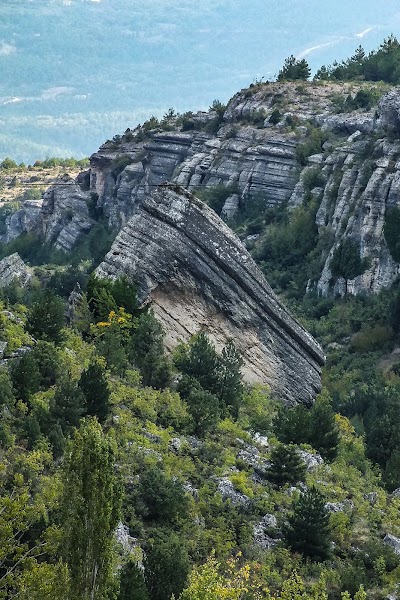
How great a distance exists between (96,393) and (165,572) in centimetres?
696

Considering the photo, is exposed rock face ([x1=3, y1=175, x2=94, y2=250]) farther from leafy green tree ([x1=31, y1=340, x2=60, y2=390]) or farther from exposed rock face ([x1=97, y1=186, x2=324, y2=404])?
leafy green tree ([x1=31, y1=340, x2=60, y2=390])

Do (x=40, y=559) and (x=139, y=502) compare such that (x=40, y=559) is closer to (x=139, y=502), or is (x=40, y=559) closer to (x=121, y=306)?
(x=139, y=502)

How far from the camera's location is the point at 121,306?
38.7 meters

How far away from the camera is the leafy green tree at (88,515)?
1995cm

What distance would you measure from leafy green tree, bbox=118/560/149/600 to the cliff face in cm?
3645

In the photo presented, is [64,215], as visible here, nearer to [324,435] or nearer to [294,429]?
[324,435]

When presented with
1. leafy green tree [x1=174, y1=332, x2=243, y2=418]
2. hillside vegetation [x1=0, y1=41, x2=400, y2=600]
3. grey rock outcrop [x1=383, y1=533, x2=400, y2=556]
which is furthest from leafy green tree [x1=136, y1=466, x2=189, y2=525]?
leafy green tree [x1=174, y1=332, x2=243, y2=418]

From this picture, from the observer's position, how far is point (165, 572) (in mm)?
23016

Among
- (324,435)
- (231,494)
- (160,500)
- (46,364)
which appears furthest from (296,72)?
(160,500)

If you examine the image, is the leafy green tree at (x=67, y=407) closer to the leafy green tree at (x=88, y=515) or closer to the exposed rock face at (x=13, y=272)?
the leafy green tree at (x=88, y=515)

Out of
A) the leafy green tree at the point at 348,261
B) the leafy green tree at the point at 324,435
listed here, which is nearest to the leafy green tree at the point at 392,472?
the leafy green tree at the point at 324,435

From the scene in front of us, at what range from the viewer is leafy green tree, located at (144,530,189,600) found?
22969 mm

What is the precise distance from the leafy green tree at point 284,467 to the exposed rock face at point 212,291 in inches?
400

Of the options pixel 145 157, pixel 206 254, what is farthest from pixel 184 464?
pixel 145 157
